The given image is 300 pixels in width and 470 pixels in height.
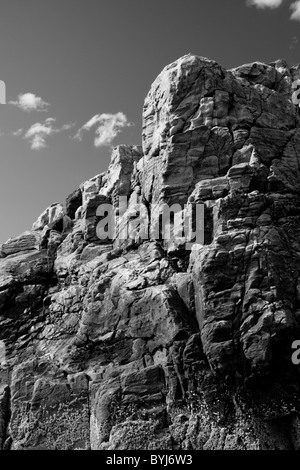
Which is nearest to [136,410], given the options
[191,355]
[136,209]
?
[191,355]

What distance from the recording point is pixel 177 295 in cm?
4488

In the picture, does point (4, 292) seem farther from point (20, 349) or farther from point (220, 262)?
point (220, 262)

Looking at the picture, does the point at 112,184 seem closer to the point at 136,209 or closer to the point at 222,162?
the point at 136,209

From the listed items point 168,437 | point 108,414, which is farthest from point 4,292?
point 168,437

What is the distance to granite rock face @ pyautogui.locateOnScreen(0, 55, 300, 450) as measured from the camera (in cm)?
3991

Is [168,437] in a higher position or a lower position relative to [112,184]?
lower

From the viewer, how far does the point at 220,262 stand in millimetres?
42281

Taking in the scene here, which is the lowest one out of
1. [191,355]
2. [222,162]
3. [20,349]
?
[191,355]

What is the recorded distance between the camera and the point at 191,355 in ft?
135

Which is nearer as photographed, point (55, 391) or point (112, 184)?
point (55, 391)

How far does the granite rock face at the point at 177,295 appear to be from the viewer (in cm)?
3991
